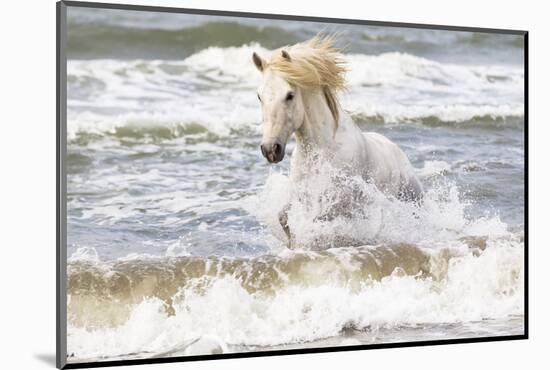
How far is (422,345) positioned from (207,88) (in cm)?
181

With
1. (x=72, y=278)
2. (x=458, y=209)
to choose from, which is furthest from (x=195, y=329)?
(x=458, y=209)

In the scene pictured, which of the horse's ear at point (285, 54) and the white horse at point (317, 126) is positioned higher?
the horse's ear at point (285, 54)

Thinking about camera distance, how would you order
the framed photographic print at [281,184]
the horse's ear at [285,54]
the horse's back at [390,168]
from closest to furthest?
1. the framed photographic print at [281,184]
2. the horse's ear at [285,54]
3. the horse's back at [390,168]

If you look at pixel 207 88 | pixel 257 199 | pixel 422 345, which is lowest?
pixel 422 345

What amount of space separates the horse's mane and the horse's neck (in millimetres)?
42

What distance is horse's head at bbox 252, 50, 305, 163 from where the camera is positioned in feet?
17.6

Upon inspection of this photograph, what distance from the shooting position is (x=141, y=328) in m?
5.11

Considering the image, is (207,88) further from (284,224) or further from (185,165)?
(284,224)

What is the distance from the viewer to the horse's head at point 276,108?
17.6ft

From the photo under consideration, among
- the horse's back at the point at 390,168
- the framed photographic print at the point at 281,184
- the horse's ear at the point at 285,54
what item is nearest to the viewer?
the framed photographic print at the point at 281,184

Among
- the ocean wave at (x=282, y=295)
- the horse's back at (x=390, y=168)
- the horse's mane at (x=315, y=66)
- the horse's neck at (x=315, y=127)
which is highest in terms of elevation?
the horse's mane at (x=315, y=66)

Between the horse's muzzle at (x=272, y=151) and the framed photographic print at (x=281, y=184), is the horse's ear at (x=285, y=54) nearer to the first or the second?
the framed photographic print at (x=281, y=184)

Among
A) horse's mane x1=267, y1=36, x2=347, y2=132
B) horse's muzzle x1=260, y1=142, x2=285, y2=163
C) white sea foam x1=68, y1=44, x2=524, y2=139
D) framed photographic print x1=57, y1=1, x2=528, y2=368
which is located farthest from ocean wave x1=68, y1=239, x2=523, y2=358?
horse's mane x1=267, y1=36, x2=347, y2=132

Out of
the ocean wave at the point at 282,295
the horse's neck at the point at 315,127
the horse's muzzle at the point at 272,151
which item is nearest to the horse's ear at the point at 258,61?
the horse's neck at the point at 315,127
